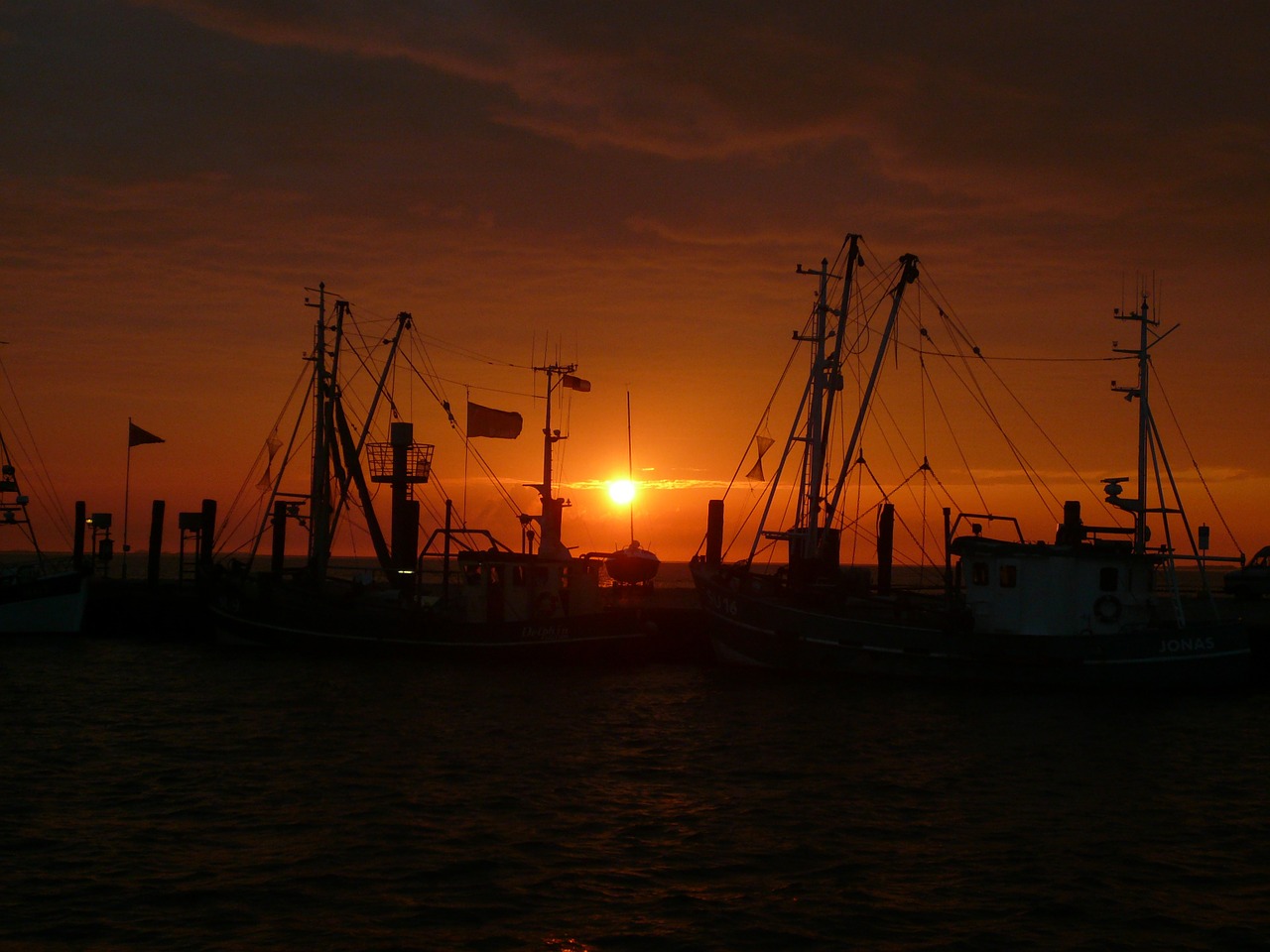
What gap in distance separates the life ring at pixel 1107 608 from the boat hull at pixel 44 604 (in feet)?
136

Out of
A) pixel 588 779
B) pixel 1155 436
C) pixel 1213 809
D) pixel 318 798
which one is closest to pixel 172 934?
pixel 318 798

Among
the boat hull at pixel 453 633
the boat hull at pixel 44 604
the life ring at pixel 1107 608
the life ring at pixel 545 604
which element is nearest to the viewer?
the life ring at pixel 1107 608

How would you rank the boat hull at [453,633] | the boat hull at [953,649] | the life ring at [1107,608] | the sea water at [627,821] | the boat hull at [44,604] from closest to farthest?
the sea water at [627,821] → the boat hull at [953,649] → the life ring at [1107,608] → the boat hull at [453,633] → the boat hull at [44,604]

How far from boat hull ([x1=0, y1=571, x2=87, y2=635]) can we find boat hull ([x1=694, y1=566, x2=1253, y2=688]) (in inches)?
1166

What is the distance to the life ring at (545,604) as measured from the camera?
43.4 m

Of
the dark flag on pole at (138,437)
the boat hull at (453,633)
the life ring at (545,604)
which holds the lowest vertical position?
the boat hull at (453,633)

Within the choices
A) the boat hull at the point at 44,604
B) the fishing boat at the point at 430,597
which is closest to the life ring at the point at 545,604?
the fishing boat at the point at 430,597

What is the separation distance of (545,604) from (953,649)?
1449cm

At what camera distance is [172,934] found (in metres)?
13.9

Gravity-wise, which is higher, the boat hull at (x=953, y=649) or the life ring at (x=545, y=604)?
the life ring at (x=545, y=604)

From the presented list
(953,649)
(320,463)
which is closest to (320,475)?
(320,463)

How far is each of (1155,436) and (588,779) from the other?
78.7 feet

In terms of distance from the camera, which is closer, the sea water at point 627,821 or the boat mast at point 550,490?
the sea water at point 627,821

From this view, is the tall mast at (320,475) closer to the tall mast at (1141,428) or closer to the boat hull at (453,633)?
the boat hull at (453,633)
